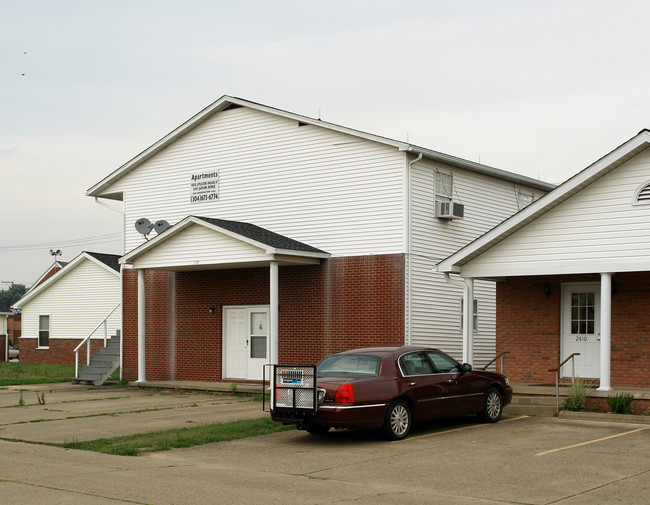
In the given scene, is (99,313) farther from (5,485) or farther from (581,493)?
(581,493)

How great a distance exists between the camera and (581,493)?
9305 mm

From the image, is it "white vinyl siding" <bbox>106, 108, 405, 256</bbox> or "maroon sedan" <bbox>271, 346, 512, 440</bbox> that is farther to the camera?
"white vinyl siding" <bbox>106, 108, 405, 256</bbox>

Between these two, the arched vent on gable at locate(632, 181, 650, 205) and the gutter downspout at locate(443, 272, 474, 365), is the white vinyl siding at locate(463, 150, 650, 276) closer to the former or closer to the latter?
the arched vent on gable at locate(632, 181, 650, 205)

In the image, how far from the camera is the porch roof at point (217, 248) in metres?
21.2

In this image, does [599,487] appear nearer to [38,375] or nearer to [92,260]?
[38,375]

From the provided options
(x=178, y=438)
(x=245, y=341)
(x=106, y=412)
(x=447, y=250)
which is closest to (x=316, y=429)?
(x=178, y=438)

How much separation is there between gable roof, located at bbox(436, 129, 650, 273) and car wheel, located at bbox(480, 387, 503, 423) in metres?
3.74

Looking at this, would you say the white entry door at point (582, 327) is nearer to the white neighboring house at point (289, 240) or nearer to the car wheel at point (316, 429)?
the white neighboring house at point (289, 240)

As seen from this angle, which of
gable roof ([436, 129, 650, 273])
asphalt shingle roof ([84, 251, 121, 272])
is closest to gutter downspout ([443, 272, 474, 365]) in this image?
gable roof ([436, 129, 650, 273])

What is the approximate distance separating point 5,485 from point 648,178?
1239cm

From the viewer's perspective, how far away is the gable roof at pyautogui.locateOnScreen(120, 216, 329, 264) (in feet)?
68.9

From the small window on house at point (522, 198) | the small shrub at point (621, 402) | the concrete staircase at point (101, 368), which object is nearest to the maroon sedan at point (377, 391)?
the small shrub at point (621, 402)

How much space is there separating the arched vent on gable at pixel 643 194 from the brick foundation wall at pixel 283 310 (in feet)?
20.8

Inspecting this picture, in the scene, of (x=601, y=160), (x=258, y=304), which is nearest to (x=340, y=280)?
(x=258, y=304)
